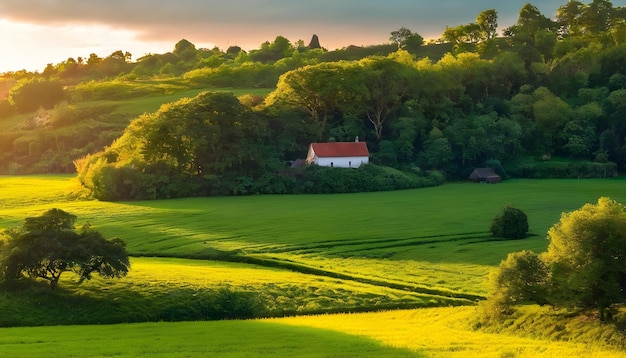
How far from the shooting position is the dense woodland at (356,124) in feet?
277

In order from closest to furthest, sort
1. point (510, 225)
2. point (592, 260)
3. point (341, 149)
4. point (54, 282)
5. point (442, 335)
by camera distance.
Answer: point (442, 335)
point (592, 260)
point (54, 282)
point (510, 225)
point (341, 149)

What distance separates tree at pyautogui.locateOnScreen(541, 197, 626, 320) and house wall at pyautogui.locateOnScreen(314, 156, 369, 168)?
6101cm

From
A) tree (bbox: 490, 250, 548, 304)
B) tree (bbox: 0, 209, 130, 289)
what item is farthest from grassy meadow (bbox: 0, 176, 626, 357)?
tree (bbox: 490, 250, 548, 304)

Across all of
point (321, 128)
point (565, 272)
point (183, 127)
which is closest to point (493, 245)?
point (565, 272)

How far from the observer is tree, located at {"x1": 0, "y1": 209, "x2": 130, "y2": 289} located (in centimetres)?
3491

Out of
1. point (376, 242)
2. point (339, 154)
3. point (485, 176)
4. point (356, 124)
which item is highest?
point (356, 124)

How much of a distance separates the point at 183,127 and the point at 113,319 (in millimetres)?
53380

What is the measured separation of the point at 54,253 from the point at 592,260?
26.6 metres

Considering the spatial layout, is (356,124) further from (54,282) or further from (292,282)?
(54,282)

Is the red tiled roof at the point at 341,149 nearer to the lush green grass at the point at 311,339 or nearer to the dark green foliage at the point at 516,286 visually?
the lush green grass at the point at 311,339

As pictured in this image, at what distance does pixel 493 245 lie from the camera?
163 ft

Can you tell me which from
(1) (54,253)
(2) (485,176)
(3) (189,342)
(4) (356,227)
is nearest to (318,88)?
(2) (485,176)

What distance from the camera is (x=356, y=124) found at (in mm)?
102625

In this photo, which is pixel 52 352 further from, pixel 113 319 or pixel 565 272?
pixel 565 272
